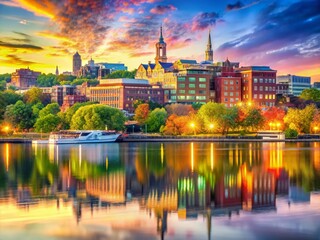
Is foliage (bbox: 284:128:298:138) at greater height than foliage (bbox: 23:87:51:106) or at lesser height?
lesser

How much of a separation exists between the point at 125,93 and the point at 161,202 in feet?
293

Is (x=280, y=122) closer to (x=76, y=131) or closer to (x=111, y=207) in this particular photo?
(x=76, y=131)

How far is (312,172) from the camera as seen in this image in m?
34.0

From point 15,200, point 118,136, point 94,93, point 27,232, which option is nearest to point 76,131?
point 118,136

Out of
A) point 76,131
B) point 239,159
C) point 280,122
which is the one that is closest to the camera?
A: point 239,159

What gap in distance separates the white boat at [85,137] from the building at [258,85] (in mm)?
42733

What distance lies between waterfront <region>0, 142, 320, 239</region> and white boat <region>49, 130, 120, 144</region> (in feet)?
132

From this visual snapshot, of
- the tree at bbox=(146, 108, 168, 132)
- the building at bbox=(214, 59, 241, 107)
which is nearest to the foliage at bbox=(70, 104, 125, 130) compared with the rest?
the tree at bbox=(146, 108, 168, 132)

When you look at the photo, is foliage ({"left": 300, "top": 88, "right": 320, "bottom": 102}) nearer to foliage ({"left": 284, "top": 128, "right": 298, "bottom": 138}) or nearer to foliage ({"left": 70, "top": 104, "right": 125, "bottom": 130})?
foliage ({"left": 284, "top": 128, "right": 298, "bottom": 138})

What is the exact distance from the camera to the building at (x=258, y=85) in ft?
383

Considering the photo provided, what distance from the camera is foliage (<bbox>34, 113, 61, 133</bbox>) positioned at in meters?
88.0

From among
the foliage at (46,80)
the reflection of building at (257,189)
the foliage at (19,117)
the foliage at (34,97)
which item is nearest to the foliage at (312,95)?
the foliage at (34,97)

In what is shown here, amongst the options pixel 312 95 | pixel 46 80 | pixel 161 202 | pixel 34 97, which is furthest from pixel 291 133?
pixel 46 80

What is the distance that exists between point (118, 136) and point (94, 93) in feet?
127
